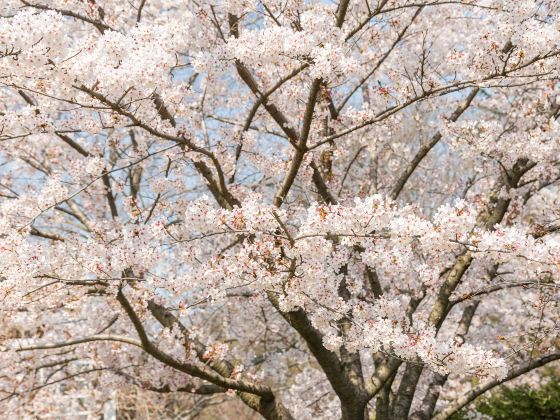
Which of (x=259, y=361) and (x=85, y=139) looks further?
(x=259, y=361)

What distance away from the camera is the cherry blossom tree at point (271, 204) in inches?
118

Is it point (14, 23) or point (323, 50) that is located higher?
point (323, 50)

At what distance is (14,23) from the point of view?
8.40ft

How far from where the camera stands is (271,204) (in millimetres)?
3951

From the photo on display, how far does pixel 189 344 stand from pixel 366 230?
Result: 2.40 metres

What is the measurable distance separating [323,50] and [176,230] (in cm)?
199

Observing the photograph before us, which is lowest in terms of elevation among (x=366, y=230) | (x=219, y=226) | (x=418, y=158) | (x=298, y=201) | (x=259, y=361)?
(x=366, y=230)

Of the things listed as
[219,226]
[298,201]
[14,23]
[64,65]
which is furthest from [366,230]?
[298,201]

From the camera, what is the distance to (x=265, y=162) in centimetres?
509

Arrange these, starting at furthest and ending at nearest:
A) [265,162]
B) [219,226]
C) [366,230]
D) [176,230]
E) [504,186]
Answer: [504,186]
[265,162]
[176,230]
[219,226]
[366,230]

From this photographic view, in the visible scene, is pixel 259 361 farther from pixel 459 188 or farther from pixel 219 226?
pixel 219 226

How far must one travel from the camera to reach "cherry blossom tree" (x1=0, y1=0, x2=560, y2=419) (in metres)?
3.01

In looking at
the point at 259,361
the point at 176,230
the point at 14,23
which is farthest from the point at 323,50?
the point at 259,361

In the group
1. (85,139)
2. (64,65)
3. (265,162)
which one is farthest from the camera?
(85,139)
